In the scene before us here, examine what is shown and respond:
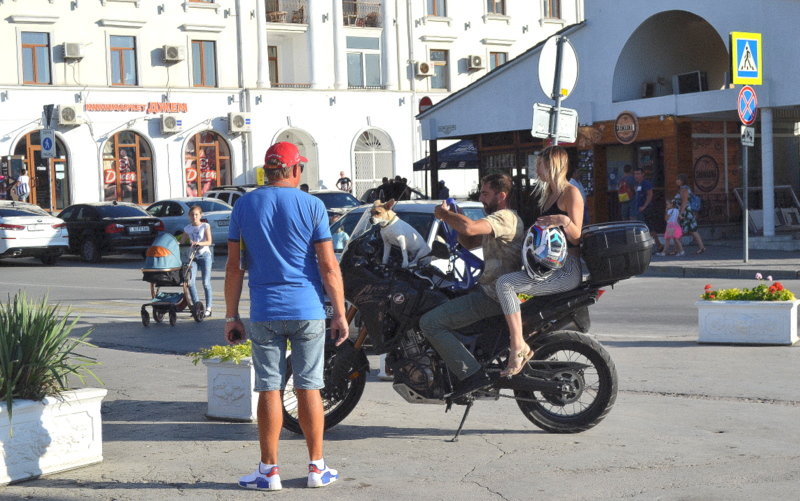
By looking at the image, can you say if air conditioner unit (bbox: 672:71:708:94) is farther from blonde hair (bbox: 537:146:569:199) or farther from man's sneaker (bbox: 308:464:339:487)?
man's sneaker (bbox: 308:464:339:487)

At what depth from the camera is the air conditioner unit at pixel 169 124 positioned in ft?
144

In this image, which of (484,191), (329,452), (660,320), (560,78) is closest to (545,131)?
(560,78)

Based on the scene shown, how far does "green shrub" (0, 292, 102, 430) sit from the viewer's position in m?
6.47

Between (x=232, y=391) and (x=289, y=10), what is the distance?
41623 mm

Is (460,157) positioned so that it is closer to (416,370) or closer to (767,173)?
(767,173)

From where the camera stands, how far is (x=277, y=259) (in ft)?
20.1

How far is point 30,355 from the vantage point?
21.7 ft

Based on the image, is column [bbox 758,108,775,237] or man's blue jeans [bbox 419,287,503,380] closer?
→ man's blue jeans [bbox 419,287,503,380]

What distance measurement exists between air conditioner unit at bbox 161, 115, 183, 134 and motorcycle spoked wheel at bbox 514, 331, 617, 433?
125 feet

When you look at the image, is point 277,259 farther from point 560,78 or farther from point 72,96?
point 72,96

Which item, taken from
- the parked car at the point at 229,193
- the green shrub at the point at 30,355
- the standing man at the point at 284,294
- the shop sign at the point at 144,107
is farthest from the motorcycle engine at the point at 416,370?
the shop sign at the point at 144,107

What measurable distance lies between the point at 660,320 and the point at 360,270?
298 inches

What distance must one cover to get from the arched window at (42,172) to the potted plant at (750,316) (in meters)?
33.5

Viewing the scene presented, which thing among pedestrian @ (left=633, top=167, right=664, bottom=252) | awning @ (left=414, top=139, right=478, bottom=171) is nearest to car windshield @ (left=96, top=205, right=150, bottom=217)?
awning @ (left=414, top=139, right=478, bottom=171)
